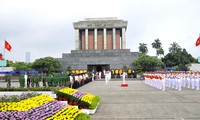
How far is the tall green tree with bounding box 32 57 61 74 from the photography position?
57031 millimetres

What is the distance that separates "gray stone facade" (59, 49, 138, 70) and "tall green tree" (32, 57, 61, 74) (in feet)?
10.3

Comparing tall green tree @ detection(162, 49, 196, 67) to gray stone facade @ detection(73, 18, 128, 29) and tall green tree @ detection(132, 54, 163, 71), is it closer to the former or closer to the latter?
gray stone facade @ detection(73, 18, 128, 29)

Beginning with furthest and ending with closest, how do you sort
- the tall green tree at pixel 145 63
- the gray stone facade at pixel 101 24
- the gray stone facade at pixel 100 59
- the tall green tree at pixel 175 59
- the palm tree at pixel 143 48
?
the palm tree at pixel 143 48 → the tall green tree at pixel 175 59 → the gray stone facade at pixel 101 24 → the gray stone facade at pixel 100 59 → the tall green tree at pixel 145 63

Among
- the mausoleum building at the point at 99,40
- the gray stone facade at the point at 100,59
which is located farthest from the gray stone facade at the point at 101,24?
the gray stone facade at the point at 100,59

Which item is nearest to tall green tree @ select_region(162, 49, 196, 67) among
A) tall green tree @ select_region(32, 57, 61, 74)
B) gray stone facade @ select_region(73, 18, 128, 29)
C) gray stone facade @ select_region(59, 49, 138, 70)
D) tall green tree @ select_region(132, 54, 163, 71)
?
gray stone facade @ select_region(73, 18, 128, 29)

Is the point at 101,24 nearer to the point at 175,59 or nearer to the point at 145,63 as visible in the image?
the point at 145,63

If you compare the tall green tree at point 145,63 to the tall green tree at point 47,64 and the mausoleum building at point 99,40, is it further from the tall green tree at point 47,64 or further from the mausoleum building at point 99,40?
the tall green tree at point 47,64

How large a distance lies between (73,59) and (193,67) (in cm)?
3326

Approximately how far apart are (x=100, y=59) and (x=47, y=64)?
1324 cm

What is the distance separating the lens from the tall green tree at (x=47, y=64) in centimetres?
5703

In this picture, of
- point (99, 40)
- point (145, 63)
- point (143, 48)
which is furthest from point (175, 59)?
point (145, 63)

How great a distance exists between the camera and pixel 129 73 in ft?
176

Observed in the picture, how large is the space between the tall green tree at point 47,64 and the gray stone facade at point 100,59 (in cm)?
315

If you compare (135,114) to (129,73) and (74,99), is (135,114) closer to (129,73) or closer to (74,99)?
(74,99)
